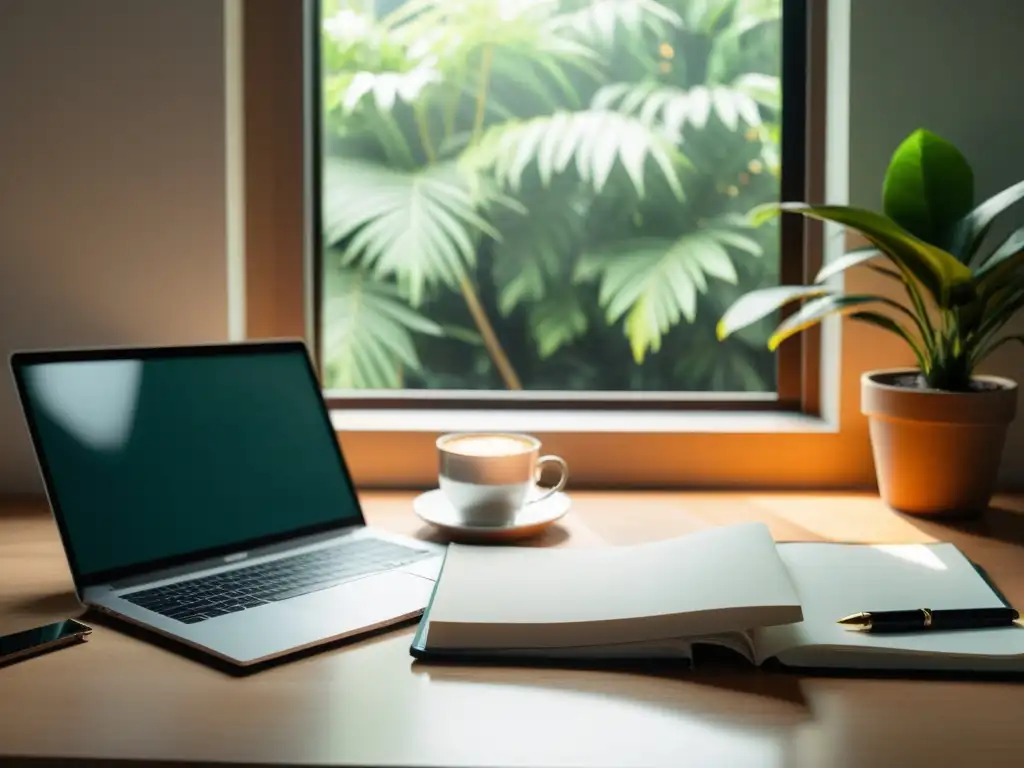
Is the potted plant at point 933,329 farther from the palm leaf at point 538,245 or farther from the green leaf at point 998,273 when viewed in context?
the palm leaf at point 538,245

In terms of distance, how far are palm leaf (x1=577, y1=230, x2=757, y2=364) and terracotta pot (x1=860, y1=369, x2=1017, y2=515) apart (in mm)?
340

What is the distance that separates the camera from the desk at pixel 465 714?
61cm

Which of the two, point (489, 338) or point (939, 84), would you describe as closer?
point (939, 84)

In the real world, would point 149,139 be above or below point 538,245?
above

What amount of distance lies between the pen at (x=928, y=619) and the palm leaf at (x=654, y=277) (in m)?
0.71

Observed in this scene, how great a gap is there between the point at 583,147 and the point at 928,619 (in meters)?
0.84

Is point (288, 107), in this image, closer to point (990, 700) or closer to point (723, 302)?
point (723, 302)

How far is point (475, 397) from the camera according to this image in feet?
4.70

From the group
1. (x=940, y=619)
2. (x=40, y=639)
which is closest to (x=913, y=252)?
A: (x=940, y=619)

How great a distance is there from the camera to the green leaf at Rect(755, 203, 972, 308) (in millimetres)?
1026

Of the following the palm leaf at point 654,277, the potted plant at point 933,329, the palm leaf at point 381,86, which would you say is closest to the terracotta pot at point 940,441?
the potted plant at point 933,329

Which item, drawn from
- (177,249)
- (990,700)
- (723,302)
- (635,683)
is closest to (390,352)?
(177,249)

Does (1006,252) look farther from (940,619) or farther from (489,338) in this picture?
(489,338)

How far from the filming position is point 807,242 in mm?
1366
